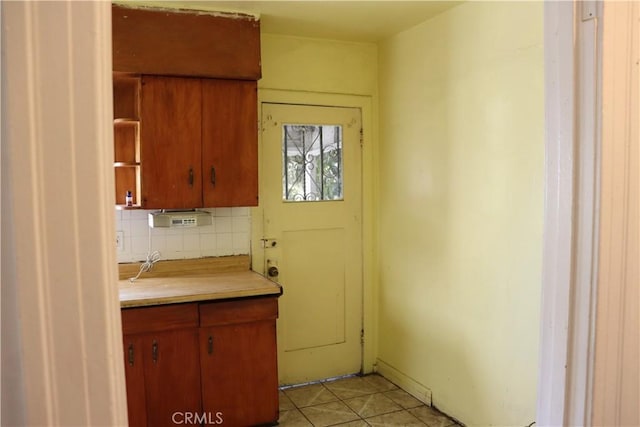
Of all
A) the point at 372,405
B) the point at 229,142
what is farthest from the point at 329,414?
the point at 229,142

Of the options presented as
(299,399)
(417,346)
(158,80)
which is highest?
(158,80)

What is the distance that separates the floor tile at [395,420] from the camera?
3131 millimetres

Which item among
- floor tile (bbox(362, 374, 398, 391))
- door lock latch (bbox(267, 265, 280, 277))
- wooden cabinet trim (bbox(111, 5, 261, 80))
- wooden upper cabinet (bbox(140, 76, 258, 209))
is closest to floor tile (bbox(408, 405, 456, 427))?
floor tile (bbox(362, 374, 398, 391))

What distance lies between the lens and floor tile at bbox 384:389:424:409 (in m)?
3.40

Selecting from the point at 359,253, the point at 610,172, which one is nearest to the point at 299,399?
the point at 359,253

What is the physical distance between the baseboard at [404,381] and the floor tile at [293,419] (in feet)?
2.67

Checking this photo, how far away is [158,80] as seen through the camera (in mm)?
2979

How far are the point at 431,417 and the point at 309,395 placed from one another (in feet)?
2.85

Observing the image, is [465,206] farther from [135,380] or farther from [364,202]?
[135,380]

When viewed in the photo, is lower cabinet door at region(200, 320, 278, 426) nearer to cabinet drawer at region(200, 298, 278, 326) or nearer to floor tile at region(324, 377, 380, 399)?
cabinet drawer at region(200, 298, 278, 326)

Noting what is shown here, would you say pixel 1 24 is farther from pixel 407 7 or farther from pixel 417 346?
pixel 417 346

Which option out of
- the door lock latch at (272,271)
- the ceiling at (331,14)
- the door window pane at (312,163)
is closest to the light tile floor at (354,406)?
the door lock latch at (272,271)

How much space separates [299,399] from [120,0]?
278cm

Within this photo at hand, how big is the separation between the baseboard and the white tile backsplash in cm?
141
